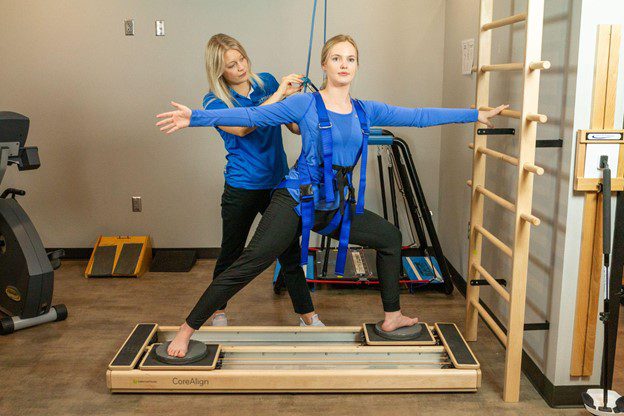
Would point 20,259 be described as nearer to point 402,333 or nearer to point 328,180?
point 328,180

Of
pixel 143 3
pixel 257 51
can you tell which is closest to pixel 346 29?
pixel 257 51

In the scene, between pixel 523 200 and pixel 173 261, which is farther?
pixel 173 261

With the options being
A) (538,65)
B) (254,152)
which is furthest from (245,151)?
(538,65)

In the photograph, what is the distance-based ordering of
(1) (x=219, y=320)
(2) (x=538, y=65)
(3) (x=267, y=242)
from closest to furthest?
1. (2) (x=538, y=65)
2. (3) (x=267, y=242)
3. (1) (x=219, y=320)

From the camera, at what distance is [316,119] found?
8.57 ft

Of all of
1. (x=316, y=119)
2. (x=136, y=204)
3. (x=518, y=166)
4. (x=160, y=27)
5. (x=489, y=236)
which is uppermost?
(x=160, y=27)

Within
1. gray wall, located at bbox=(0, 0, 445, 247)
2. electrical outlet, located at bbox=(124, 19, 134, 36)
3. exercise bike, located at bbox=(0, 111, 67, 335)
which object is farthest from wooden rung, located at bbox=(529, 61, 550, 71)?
electrical outlet, located at bbox=(124, 19, 134, 36)

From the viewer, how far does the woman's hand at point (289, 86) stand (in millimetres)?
2803

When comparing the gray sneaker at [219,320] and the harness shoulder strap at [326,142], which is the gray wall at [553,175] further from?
the gray sneaker at [219,320]

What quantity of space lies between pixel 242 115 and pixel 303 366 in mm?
1092

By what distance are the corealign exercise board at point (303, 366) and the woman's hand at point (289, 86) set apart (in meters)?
1.11

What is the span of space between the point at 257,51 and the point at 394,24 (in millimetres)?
940

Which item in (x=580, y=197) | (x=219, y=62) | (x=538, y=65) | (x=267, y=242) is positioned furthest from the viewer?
(x=219, y=62)

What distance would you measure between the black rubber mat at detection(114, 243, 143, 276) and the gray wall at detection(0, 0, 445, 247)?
178 millimetres
